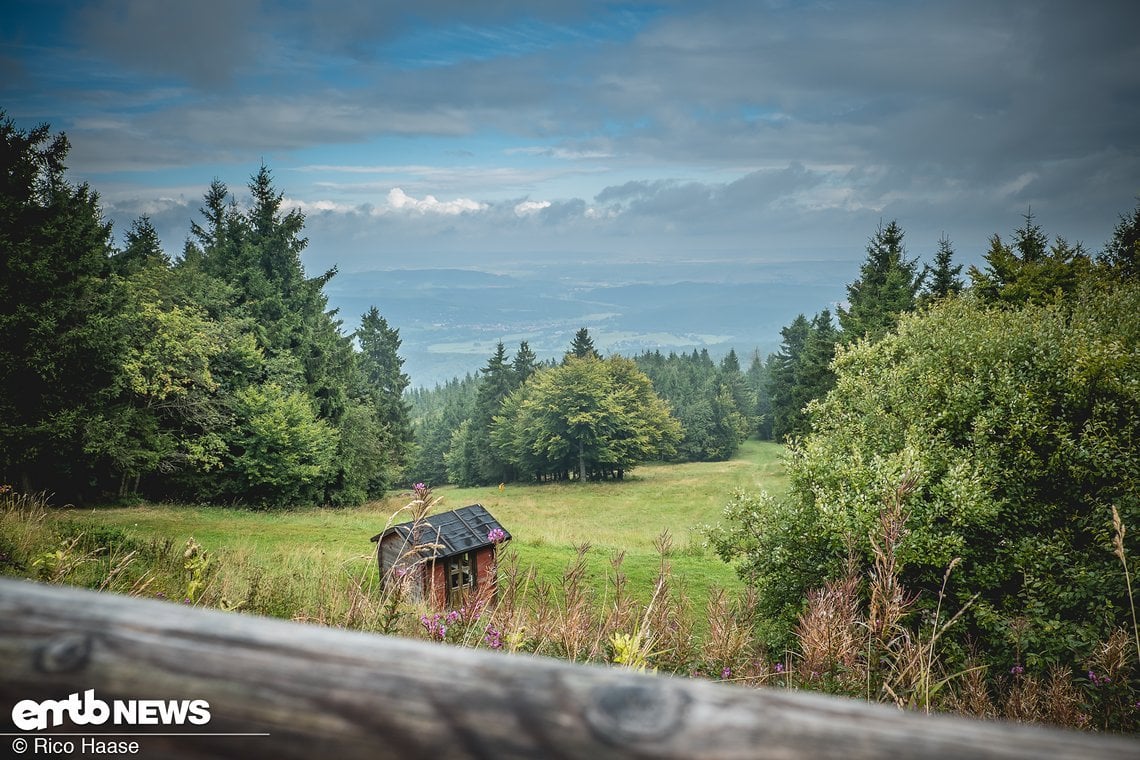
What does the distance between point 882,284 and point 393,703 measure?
1733 inches

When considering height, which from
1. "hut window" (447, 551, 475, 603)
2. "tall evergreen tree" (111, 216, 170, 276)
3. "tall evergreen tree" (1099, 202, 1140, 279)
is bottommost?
"hut window" (447, 551, 475, 603)

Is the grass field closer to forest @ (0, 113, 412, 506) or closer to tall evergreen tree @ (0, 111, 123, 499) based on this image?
forest @ (0, 113, 412, 506)

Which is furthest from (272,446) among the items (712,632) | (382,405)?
(712,632)

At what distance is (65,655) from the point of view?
33.2 inches

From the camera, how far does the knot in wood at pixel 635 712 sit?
0.73 meters

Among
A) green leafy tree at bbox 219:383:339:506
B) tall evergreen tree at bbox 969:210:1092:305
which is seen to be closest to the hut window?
tall evergreen tree at bbox 969:210:1092:305

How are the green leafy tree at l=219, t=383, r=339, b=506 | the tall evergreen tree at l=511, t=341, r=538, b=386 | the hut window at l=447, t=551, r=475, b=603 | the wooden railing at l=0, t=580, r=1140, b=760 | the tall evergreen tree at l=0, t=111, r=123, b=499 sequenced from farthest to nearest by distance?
the tall evergreen tree at l=511, t=341, r=538, b=386 < the green leafy tree at l=219, t=383, r=339, b=506 < the tall evergreen tree at l=0, t=111, r=123, b=499 < the hut window at l=447, t=551, r=475, b=603 < the wooden railing at l=0, t=580, r=1140, b=760

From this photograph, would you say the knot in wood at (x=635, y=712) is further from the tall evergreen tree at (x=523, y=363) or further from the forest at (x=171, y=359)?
the tall evergreen tree at (x=523, y=363)

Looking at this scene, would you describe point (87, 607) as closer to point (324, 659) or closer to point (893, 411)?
point (324, 659)

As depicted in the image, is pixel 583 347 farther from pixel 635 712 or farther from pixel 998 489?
pixel 635 712

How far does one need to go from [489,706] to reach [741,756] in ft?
1.00

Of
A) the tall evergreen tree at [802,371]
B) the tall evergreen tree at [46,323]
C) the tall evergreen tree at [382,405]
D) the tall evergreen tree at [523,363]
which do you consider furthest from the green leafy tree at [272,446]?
the tall evergreen tree at [523,363]

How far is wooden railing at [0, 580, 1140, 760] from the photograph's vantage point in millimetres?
716

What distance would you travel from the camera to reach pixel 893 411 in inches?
522
